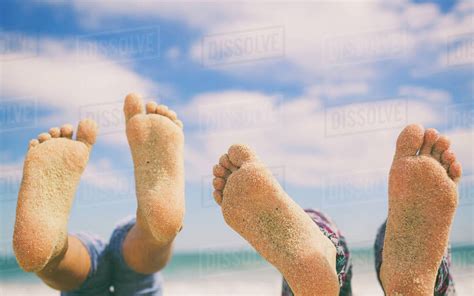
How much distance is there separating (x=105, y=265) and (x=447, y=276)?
2.62ft

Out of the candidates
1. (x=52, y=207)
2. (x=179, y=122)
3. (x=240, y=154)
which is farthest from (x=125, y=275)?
(x=240, y=154)

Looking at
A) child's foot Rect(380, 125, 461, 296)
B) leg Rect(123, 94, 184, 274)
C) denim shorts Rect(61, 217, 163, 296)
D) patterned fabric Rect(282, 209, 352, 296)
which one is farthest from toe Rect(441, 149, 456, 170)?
denim shorts Rect(61, 217, 163, 296)

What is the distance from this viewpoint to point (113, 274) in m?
1.36

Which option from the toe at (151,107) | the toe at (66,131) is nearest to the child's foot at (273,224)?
the toe at (151,107)

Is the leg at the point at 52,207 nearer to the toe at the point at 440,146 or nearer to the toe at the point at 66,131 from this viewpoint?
the toe at the point at 66,131

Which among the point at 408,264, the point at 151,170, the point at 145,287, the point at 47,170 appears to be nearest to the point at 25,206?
the point at 47,170

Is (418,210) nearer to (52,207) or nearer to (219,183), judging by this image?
(219,183)

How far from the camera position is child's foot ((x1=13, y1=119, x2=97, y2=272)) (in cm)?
105

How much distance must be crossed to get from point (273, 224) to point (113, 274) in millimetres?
562

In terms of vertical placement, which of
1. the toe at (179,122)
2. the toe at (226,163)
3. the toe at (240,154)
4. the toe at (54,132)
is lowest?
the toe at (226,163)

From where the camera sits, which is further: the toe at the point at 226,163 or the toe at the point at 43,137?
the toe at the point at 43,137

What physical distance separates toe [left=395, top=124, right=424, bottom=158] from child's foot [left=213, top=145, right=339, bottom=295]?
0.73 feet

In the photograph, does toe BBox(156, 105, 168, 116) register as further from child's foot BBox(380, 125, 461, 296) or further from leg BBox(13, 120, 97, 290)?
child's foot BBox(380, 125, 461, 296)

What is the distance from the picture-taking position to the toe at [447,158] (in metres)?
1.00
